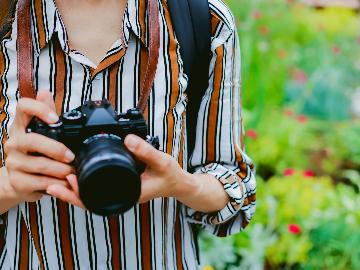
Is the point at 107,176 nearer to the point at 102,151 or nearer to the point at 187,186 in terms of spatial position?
the point at 102,151

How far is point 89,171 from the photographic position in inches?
28.2

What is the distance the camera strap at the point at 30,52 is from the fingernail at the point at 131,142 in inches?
5.8

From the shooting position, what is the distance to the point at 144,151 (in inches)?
29.9

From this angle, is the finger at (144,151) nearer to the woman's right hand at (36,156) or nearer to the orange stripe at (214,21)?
the woman's right hand at (36,156)

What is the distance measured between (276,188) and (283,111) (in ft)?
2.16

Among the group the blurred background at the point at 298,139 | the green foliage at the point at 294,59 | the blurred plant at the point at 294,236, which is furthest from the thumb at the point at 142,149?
the green foliage at the point at 294,59

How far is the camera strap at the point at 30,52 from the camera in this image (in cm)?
87

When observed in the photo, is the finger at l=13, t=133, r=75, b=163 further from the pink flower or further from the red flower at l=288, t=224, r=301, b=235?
the pink flower

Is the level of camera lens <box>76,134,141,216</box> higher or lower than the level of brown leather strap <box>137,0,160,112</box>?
lower

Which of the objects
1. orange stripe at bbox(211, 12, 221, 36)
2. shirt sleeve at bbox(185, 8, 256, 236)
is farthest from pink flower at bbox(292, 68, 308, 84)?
orange stripe at bbox(211, 12, 221, 36)

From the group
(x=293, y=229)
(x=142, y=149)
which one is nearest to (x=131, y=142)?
(x=142, y=149)

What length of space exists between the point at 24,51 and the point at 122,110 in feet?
0.52

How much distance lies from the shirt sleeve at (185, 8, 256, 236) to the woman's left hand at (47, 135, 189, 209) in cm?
14

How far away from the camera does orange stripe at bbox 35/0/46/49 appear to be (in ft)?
2.94
